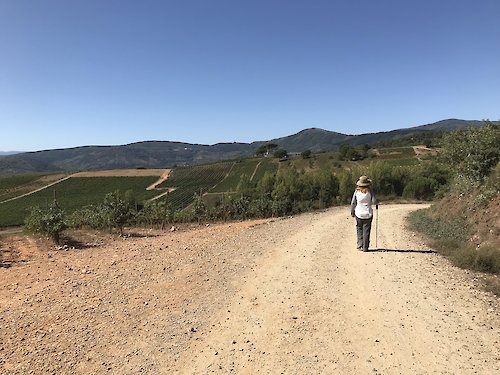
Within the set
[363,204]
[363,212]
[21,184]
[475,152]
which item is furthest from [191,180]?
→ [363,212]

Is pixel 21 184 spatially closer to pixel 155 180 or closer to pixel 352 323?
pixel 155 180

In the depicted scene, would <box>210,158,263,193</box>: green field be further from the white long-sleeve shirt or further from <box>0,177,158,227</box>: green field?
the white long-sleeve shirt

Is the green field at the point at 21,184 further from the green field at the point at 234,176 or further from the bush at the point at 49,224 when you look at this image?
the bush at the point at 49,224

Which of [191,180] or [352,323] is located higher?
[352,323]

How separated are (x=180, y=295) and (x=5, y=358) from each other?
2.83 metres

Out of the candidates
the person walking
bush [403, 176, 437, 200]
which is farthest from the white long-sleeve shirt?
bush [403, 176, 437, 200]

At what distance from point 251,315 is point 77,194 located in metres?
98.9

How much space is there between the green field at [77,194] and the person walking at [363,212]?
61.8 m

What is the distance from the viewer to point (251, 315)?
589 centimetres

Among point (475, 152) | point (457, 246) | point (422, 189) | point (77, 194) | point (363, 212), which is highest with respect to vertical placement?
point (475, 152)

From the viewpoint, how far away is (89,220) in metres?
18.4

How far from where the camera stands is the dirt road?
456cm

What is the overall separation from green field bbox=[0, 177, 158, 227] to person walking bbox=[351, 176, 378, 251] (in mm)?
61783

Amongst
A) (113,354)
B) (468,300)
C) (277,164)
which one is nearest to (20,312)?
(113,354)
